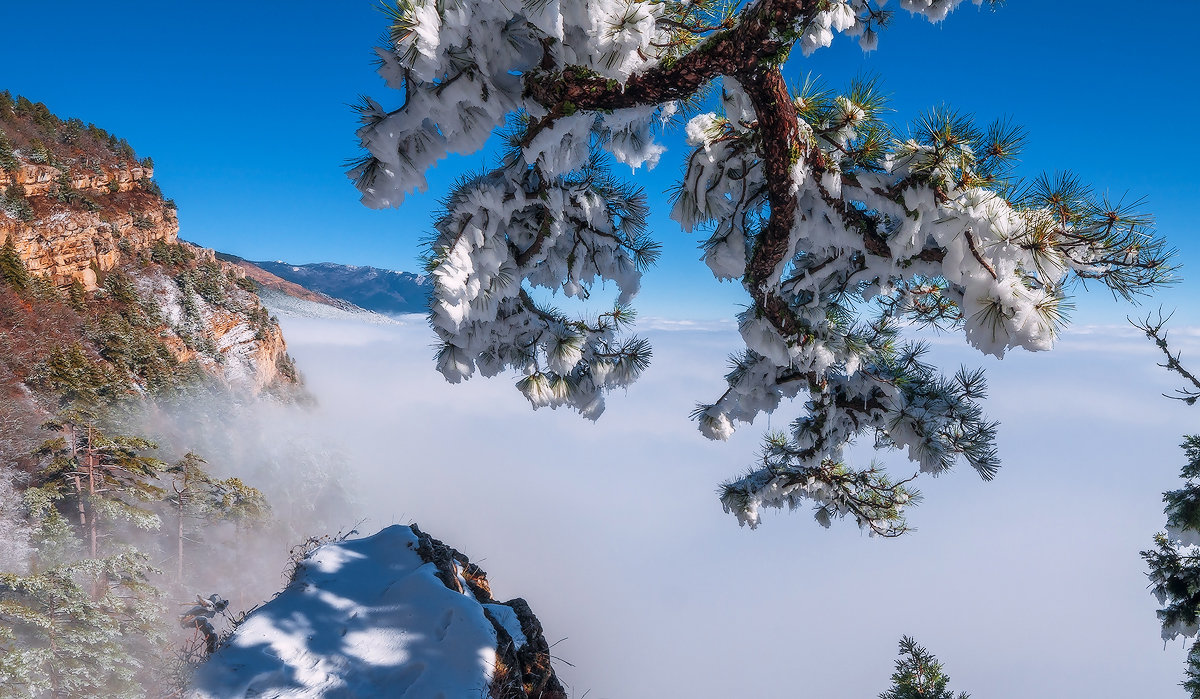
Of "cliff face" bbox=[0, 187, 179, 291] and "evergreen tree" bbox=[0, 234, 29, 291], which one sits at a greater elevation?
"cliff face" bbox=[0, 187, 179, 291]

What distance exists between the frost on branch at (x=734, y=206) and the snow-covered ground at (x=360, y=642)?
2167 millimetres

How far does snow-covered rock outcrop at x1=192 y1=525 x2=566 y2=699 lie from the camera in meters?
3.56

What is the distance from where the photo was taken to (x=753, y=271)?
3021 mm

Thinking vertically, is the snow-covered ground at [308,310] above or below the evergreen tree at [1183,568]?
above

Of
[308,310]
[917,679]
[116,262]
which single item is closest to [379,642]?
[917,679]

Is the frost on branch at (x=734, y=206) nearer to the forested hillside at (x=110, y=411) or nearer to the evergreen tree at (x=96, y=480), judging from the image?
the forested hillside at (x=110, y=411)

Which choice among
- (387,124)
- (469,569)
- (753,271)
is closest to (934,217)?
(753,271)

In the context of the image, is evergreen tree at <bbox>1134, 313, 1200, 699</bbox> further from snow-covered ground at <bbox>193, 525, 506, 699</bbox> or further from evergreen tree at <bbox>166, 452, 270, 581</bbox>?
evergreen tree at <bbox>166, 452, 270, 581</bbox>

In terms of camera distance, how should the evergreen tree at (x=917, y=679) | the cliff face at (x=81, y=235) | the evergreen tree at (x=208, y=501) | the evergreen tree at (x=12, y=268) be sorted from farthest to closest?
the cliff face at (x=81, y=235) < the evergreen tree at (x=12, y=268) < the evergreen tree at (x=208, y=501) < the evergreen tree at (x=917, y=679)

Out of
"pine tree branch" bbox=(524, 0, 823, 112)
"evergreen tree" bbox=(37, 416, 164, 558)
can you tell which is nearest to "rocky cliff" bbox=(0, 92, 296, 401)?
"evergreen tree" bbox=(37, 416, 164, 558)

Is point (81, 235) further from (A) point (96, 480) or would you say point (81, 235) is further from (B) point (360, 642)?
(B) point (360, 642)

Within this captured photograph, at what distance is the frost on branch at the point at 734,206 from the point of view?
1.97 metres

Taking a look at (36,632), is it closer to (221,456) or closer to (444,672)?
(444,672)

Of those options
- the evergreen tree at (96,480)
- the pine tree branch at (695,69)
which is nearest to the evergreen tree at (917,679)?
the pine tree branch at (695,69)
